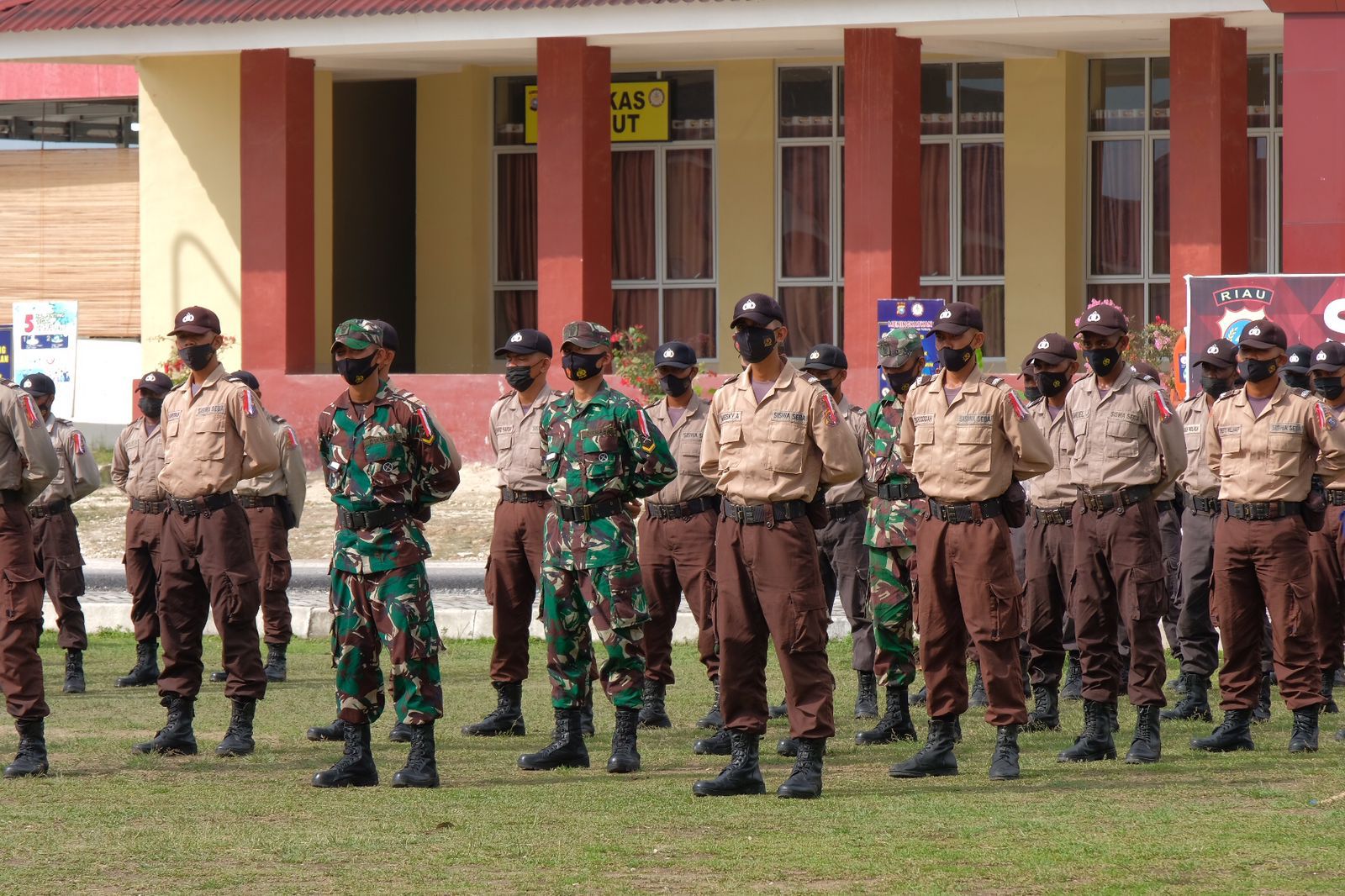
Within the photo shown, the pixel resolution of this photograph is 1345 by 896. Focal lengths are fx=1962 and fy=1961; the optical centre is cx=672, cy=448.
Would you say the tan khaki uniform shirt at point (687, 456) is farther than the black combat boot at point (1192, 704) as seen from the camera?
No

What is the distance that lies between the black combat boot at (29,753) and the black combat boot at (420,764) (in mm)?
1753

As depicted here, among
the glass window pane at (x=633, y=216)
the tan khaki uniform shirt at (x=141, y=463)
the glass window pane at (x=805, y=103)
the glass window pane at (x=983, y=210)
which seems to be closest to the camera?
the tan khaki uniform shirt at (x=141, y=463)

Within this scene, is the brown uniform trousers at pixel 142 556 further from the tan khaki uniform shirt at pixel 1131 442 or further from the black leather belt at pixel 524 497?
the tan khaki uniform shirt at pixel 1131 442

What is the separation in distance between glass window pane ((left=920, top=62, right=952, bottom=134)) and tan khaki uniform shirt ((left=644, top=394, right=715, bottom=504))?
1565 centimetres

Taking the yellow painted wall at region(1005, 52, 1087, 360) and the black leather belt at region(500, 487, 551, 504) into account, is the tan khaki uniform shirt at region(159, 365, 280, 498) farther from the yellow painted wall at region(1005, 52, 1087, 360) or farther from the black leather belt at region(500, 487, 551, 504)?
the yellow painted wall at region(1005, 52, 1087, 360)

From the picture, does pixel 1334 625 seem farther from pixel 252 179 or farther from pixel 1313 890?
pixel 252 179

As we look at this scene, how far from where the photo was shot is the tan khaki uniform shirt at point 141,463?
12.4 m

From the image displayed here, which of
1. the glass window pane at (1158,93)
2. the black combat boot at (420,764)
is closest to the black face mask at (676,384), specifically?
the black combat boot at (420,764)

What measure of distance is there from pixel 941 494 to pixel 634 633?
1659mm

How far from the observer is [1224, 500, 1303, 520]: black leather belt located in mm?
10016

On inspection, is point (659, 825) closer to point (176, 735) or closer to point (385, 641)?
point (385, 641)

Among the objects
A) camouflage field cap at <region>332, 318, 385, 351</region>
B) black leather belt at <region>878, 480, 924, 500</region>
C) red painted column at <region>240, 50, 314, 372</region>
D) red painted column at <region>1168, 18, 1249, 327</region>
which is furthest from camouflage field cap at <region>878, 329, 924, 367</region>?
red painted column at <region>240, 50, 314, 372</region>

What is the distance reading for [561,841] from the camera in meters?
7.63

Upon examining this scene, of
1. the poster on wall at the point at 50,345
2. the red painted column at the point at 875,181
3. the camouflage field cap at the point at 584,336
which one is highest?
the red painted column at the point at 875,181
